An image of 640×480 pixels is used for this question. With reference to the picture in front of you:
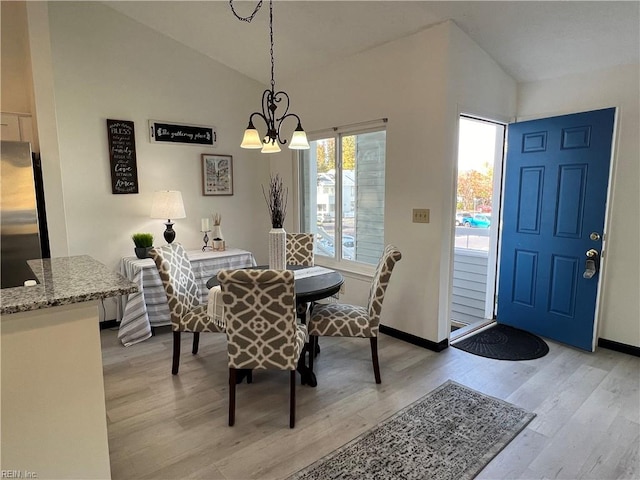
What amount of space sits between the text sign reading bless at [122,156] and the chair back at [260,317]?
8.09 ft

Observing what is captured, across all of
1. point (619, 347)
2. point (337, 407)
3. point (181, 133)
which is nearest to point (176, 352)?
point (337, 407)

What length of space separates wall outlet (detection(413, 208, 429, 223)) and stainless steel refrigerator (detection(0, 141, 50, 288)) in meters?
2.98

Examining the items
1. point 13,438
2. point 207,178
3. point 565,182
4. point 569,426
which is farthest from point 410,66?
point 13,438

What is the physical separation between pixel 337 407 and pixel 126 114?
3486mm

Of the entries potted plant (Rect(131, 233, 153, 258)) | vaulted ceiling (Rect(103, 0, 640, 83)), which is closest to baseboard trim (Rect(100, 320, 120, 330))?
potted plant (Rect(131, 233, 153, 258))

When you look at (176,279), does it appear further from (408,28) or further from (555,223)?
(555,223)

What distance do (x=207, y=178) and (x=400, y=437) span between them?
3483 mm

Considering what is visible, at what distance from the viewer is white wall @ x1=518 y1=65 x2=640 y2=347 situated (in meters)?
2.99

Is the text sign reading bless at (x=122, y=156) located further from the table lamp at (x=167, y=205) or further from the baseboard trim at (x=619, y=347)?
the baseboard trim at (x=619, y=347)

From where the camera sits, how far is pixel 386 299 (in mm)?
3623

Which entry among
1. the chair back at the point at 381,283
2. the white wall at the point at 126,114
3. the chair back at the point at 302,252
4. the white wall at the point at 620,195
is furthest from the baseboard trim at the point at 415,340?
the white wall at the point at 126,114

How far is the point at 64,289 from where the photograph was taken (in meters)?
1.37

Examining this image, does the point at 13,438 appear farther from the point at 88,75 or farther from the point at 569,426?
the point at 88,75

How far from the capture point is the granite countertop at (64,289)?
4.06 ft
